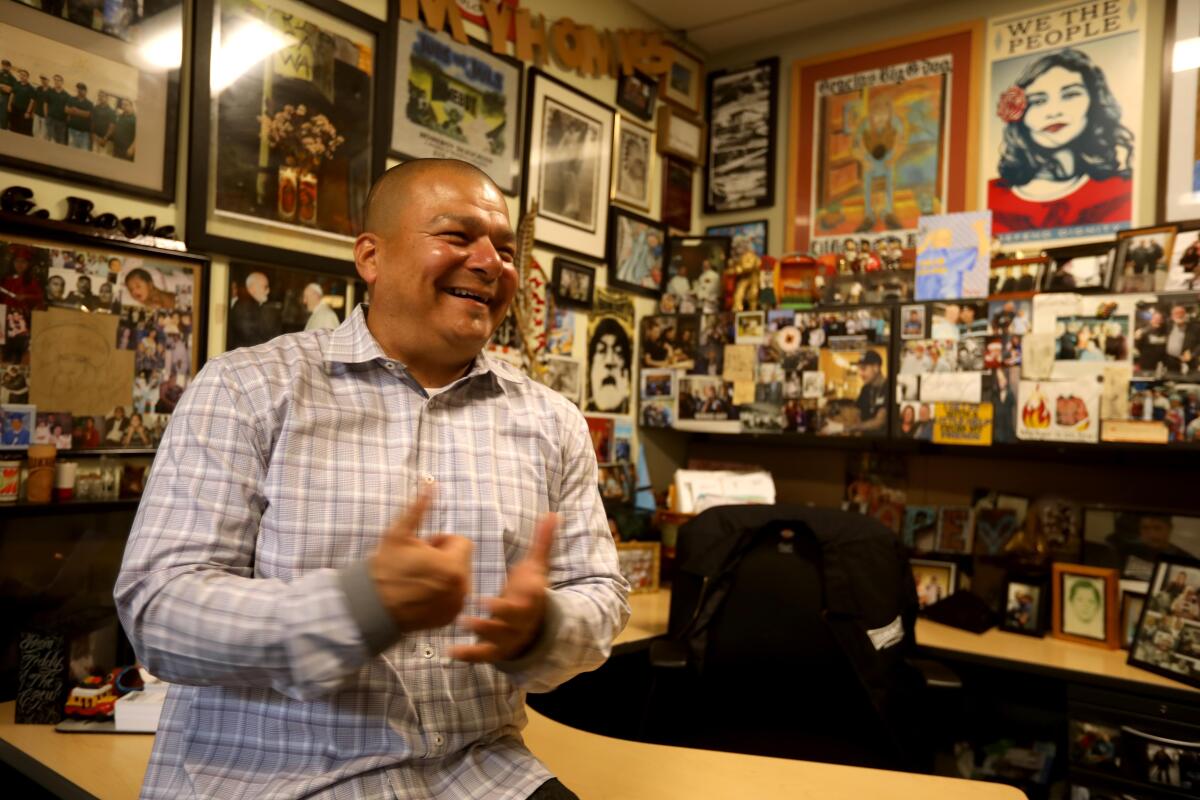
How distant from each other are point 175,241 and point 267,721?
1225 millimetres

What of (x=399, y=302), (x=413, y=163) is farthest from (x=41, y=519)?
(x=413, y=163)

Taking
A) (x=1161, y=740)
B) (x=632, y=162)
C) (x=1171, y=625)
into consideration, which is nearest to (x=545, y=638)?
(x=1161, y=740)

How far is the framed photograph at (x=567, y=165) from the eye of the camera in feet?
8.72

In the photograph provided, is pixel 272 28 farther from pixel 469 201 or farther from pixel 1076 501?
pixel 1076 501

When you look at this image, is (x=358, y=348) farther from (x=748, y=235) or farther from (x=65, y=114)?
(x=748, y=235)

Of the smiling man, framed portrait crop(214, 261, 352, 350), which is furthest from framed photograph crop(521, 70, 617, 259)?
the smiling man

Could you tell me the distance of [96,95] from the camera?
1.68 m

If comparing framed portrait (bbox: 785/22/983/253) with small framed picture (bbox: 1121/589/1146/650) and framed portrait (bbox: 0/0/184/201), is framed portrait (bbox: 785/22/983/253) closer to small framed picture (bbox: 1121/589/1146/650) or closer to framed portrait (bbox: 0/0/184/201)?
small framed picture (bbox: 1121/589/1146/650)

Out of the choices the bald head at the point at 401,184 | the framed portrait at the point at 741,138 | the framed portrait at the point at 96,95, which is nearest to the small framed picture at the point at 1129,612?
the framed portrait at the point at 741,138

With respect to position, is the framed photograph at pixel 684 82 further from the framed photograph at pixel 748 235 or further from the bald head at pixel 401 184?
the bald head at pixel 401 184

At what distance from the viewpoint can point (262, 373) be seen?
3.64 feet

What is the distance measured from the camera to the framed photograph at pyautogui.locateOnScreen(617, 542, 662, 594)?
2590 millimetres

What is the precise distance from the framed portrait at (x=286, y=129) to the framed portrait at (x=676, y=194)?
1305 millimetres

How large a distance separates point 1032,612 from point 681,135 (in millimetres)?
2113
